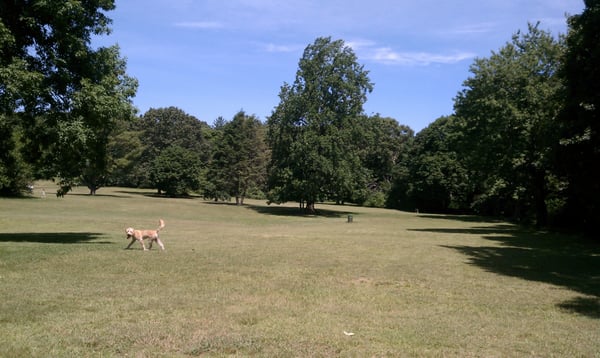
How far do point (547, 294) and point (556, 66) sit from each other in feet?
94.5

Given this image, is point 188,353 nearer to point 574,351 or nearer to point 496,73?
point 574,351

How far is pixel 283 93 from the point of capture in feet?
186

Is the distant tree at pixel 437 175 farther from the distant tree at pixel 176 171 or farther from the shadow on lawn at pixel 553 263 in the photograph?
the shadow on lawn at pixel 553 263

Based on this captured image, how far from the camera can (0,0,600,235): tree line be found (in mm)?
17312

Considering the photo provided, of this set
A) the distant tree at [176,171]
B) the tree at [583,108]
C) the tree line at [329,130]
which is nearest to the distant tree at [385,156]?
the tree line at [329,130]

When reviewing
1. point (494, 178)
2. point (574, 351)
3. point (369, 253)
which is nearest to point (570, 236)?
point (494, 178)

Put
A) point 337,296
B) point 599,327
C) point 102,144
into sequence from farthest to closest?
point 102,144 → point 337,296 → point 599,327

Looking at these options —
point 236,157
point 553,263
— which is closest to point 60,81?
point 553,263

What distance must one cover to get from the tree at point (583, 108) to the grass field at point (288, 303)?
4.99m

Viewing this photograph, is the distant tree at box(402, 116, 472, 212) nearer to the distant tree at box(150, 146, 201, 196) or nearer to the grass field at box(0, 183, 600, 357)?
the distant tree at box(150, 146, 201, 196)

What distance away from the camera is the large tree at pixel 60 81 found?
16.0 metres

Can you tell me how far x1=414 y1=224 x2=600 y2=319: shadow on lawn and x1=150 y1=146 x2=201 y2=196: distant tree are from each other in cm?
6380

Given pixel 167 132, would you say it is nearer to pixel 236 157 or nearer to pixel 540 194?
pixel 236 157

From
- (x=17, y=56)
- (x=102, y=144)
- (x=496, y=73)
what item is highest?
(x=496, y=73)
